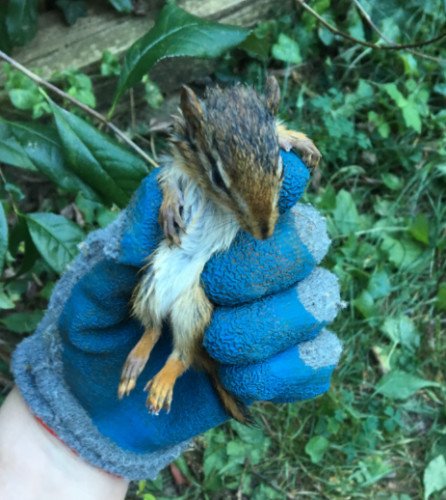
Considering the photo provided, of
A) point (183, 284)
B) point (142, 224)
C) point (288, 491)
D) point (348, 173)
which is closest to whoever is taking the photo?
point (142, 224)

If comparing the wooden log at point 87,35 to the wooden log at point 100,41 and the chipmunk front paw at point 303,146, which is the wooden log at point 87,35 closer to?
the wooden log at point 100,41

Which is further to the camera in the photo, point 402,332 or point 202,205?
point 402,332

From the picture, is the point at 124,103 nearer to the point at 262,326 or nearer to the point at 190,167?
the point at 190,167

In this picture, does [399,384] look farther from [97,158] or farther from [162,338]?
[97,158]

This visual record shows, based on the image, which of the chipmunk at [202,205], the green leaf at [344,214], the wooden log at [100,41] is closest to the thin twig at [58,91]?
the chipmunk at [202,205]

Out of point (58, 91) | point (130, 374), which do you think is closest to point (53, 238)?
point (58, 91)

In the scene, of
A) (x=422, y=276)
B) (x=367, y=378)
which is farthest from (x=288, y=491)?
(x=422, y=276)
